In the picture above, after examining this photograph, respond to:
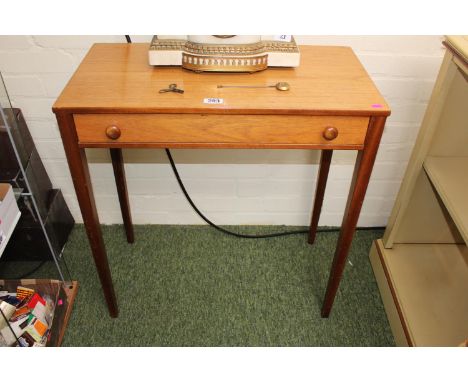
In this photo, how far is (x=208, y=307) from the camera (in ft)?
4.16

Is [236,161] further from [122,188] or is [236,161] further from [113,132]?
[113,132]

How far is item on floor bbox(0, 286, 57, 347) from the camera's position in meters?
1.06

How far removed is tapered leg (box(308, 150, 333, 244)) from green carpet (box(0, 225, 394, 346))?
0.23 ft

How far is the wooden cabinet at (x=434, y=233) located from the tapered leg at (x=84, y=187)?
82 centimetres

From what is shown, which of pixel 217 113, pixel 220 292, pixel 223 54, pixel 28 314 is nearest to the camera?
pixel 217 113

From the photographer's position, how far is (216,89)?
2.83 ft

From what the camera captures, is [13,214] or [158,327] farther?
[158,327]

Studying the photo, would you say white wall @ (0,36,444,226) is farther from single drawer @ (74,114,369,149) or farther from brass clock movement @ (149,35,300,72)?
single drawer @ (74,114,369,149)

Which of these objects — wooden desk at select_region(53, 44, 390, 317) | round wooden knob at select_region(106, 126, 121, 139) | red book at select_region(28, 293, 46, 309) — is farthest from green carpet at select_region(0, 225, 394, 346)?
round wooden knob at select_region(106, 126, 121, 139)

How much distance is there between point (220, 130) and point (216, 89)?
95mm

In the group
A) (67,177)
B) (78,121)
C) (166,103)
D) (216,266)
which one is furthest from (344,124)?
(67,177)

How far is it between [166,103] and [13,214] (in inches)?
18.4

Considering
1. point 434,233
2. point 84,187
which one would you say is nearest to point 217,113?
point 84,187

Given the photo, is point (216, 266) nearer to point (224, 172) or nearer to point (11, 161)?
point (224, 172)
